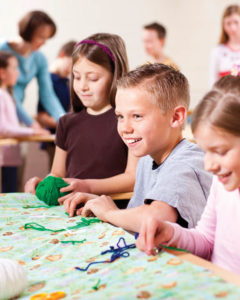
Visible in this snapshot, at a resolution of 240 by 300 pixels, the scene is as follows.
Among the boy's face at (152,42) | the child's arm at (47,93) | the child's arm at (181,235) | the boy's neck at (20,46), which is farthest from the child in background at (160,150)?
the boy's face at (152,42)

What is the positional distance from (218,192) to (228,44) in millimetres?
3423

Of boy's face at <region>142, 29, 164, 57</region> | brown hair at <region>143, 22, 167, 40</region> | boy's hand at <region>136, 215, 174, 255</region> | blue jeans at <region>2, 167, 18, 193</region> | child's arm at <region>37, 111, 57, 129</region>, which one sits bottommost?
blue jeans at <region>2, 167, 18, 193</region>

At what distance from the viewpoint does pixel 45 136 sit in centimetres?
345

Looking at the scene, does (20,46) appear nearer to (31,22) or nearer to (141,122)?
(31,22)

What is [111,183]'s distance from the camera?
64.4 inches

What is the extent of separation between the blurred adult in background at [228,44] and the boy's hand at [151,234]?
3.30m

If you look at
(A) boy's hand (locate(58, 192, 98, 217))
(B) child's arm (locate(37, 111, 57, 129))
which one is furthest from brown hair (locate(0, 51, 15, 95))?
(A) boy's hand (locate(58, 192, 98, 217))

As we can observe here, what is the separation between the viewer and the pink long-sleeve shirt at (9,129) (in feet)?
11.1

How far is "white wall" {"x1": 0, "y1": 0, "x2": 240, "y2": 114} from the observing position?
507 cm

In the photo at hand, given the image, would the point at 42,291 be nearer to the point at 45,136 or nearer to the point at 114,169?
the point at 114,169

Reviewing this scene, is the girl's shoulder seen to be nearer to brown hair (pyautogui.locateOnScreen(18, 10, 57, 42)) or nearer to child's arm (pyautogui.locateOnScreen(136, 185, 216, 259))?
brown hair (pyautogui.locateOnScreen(18, 10, 57, 42))

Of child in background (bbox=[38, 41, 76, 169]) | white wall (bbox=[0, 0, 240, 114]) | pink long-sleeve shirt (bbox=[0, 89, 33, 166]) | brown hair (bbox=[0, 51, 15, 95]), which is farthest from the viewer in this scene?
white wall (bbox=[0, 0, 240, 114])

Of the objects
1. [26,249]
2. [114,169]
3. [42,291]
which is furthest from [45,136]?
[42,291]

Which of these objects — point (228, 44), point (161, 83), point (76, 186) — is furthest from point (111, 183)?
point (228, 44)
